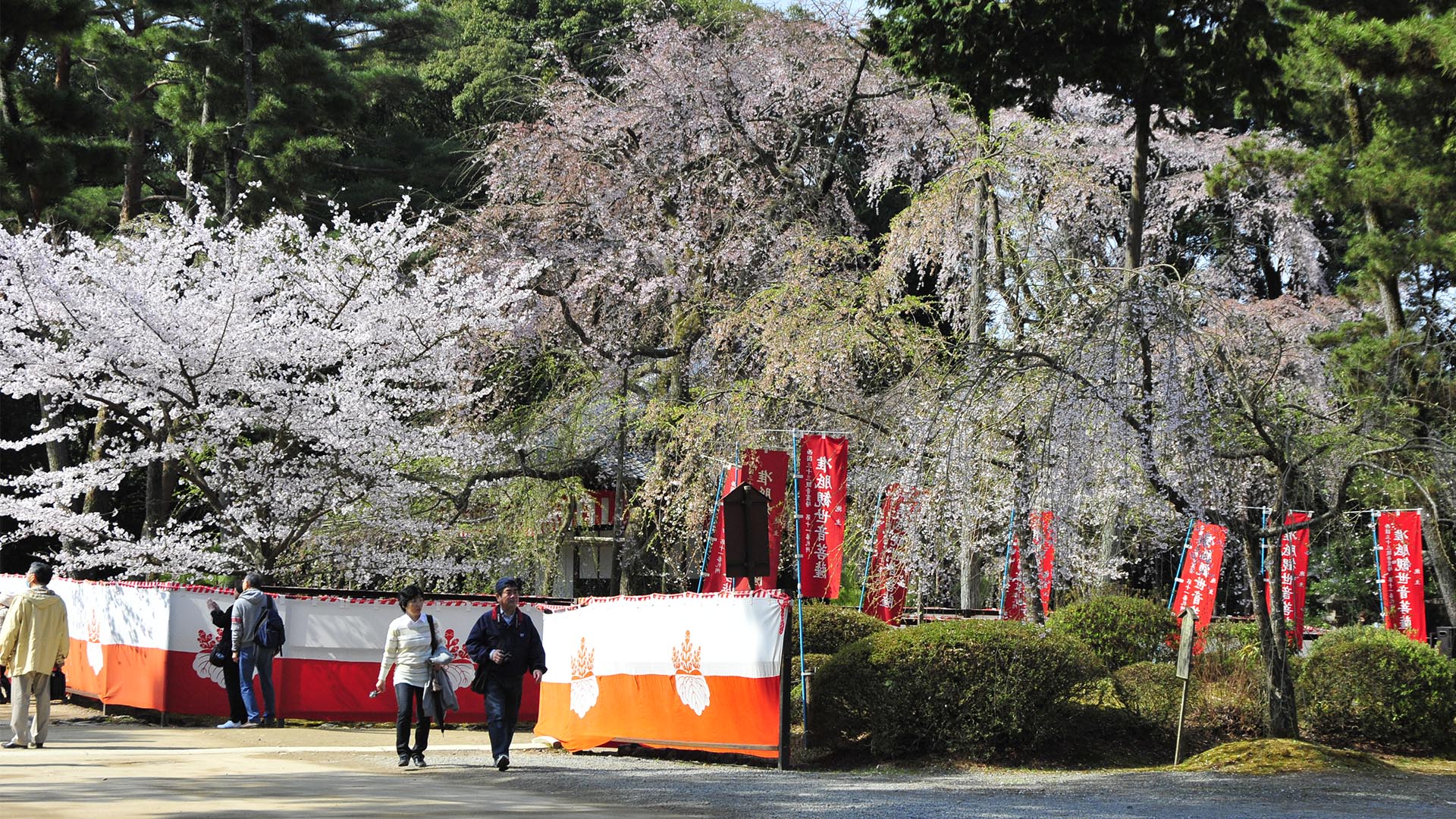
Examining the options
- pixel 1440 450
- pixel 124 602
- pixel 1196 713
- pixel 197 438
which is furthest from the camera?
pixel 197 438

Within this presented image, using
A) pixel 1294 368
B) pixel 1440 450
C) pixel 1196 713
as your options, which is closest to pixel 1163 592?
pixel 1294 368

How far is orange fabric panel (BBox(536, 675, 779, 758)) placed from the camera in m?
10.9

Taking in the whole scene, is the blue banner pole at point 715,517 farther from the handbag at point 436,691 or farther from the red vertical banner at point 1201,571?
the red vertical banner at point 1201,571

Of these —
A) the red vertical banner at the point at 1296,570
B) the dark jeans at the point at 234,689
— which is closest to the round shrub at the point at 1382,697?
the red vertical banner at the point at 1296,570

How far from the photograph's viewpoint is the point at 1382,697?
1234 centimetres

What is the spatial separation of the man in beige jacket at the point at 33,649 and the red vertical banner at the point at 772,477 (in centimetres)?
743

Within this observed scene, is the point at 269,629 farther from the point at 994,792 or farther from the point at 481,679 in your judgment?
the point at 994,792

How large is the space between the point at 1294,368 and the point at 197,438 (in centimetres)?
1517

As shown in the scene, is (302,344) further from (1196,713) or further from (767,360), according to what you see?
(1196,713)

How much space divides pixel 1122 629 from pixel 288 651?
9417 millimetres

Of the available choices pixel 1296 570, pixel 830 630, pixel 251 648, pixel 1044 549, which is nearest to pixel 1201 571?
pixel 1296 570

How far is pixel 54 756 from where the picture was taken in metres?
10.6

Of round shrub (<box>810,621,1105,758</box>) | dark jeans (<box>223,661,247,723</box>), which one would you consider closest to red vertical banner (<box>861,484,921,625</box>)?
round shrub (<box>810,621,1105,758</box>)

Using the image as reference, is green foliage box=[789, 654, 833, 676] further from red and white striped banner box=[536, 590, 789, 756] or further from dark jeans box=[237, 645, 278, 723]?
dark jeans box=[237, 645, 278, 723]
